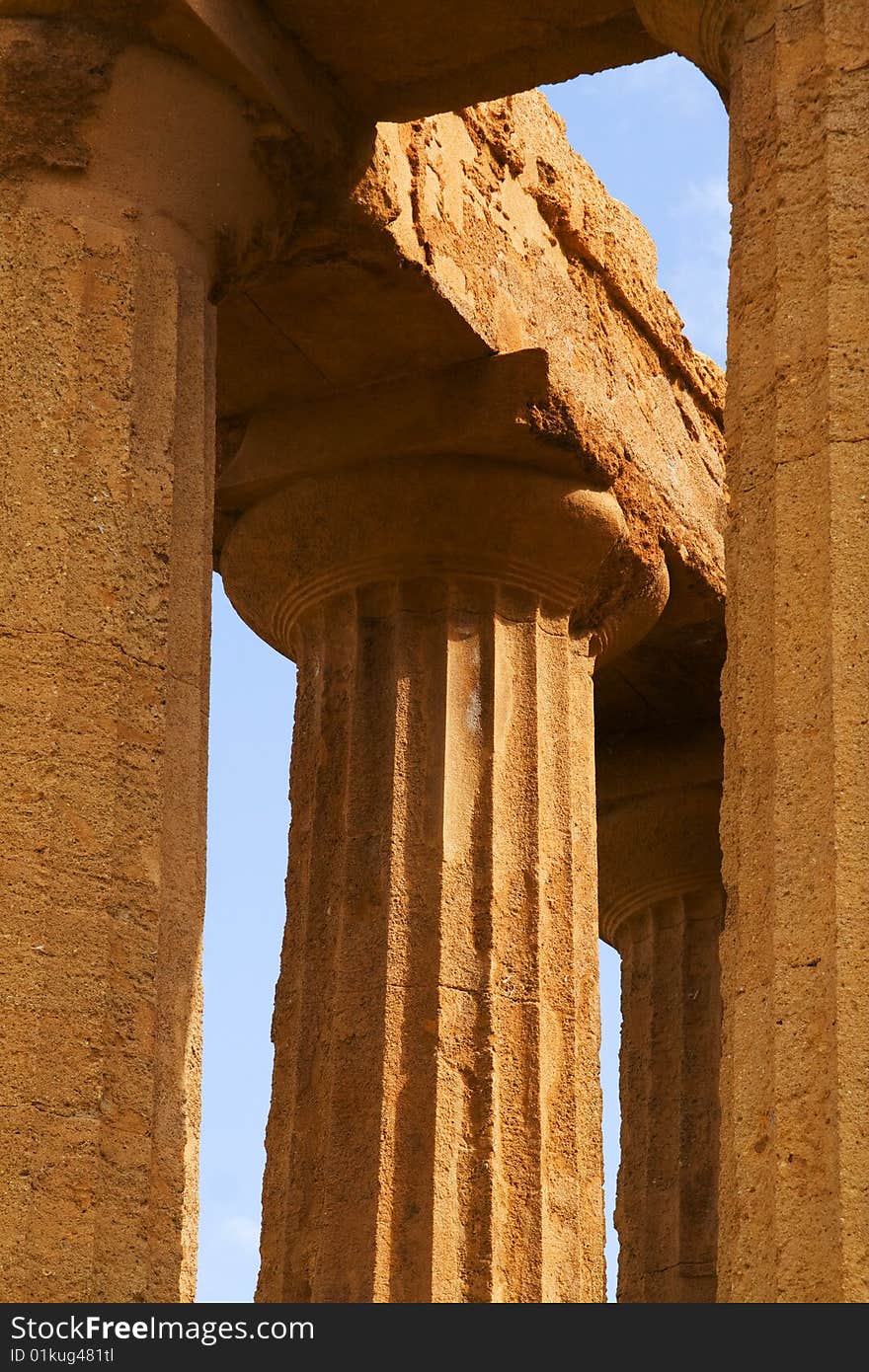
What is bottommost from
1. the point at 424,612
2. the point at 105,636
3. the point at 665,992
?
the point at 105,636

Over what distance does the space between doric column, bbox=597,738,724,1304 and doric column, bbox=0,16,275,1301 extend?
669 cm

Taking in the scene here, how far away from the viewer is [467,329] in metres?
11.0

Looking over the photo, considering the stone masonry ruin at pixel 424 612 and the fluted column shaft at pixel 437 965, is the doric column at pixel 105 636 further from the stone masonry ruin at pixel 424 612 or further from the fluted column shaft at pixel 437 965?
the fluted column shaft at pixel 437 965

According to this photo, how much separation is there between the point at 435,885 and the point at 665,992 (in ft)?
14.9

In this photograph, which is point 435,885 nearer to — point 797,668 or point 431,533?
point 431,533

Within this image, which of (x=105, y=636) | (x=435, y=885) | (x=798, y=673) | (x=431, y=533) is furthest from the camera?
(x=431, y=533)

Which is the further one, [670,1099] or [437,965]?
[670,1099]

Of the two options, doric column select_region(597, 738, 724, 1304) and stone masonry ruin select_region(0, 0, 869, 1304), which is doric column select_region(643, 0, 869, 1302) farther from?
doric column select_region(597, 738, 724, 1304)

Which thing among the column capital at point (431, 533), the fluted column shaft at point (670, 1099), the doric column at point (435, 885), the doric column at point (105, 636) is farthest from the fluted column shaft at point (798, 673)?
the fluted column shaft at point (670, 1099)

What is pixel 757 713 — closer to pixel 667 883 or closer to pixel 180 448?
pixel 180 448

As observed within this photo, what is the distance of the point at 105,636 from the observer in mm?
8023

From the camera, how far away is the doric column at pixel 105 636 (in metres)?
7.41

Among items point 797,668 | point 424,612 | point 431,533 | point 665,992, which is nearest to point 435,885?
point 424,612

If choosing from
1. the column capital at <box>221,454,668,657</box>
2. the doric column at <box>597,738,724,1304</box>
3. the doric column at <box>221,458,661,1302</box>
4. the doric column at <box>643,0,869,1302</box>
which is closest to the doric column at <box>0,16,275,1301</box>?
the doric column at <box>643,0,869,1302</box>
